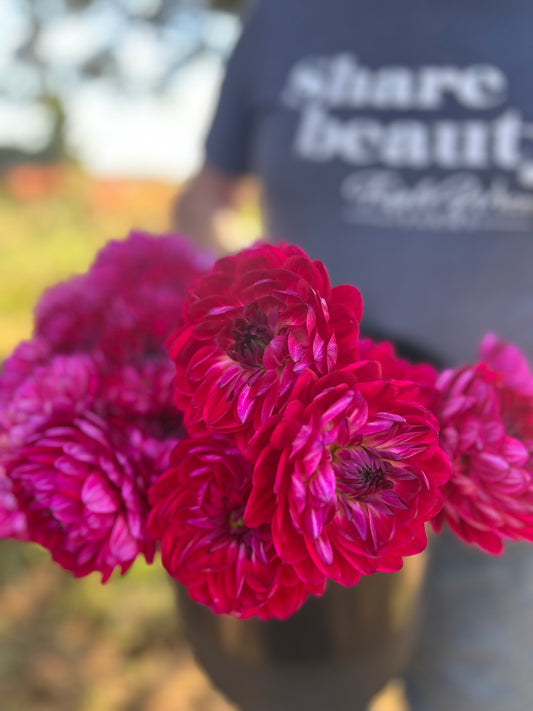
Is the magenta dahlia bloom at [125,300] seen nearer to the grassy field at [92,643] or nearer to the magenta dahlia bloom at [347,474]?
the magenta dahlia bloom at [347,474]

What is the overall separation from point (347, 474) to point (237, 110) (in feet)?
2.41

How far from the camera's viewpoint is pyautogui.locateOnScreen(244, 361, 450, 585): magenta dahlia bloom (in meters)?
0.25

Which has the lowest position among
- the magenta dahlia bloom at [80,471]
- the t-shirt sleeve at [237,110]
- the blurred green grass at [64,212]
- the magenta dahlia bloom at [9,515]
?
the blurred green grass at [64,212]

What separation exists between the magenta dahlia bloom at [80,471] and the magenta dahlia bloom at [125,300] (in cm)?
6

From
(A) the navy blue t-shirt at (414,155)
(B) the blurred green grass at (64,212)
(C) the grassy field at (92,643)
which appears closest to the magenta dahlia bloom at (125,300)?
A: (A) the navy blue t-shirt at (414,155)

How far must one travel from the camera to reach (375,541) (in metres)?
0.26

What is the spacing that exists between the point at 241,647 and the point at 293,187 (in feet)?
1.82

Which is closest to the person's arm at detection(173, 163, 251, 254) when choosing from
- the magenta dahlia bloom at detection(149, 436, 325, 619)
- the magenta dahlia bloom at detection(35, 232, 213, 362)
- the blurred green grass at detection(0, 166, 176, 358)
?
the magenta dahlia bloom at detection(35, 232, 213, 362)

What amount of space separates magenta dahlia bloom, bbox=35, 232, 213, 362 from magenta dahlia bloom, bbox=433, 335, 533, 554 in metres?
0.19

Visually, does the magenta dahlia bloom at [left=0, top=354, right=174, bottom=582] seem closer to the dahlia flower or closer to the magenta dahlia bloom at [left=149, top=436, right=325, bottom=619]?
the magenta dahlia bloom at [left=149, top=436, right=325, bottom=619]

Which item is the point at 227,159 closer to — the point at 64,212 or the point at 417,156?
the point at 417,156

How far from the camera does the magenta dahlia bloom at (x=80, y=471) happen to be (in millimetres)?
325

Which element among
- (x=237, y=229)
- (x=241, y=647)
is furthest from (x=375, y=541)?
(x=237, y=229)

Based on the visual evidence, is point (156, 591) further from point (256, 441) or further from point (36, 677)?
point (256, 441)
